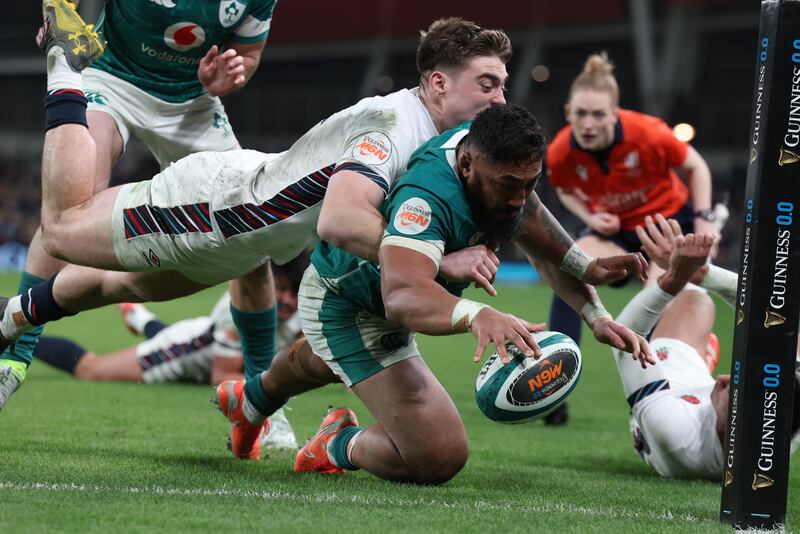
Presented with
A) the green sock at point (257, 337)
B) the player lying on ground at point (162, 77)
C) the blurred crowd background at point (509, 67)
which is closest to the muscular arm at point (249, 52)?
the player lying on ground at point (162, 77)

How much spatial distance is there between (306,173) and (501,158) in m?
0.89

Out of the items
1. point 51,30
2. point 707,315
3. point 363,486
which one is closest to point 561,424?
point 707,315

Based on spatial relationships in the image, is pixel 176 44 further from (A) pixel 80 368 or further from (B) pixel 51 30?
(A) pixel 80 368

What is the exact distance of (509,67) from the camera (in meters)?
29.2

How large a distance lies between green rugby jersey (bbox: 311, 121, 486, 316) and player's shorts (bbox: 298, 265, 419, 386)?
113mm

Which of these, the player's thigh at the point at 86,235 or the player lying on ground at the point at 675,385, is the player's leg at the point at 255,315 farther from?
the player lying on ground at the point at 675,385

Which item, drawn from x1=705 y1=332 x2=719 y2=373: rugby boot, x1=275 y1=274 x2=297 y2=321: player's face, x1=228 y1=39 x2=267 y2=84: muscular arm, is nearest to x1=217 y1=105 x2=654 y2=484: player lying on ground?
x1=228 y1=39 x2=267 y2=84: muscular arm

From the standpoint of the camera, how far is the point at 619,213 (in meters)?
7.38

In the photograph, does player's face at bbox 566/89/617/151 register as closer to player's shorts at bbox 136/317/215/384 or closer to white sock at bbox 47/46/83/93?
player's shorts at bbox 136/317/215/384

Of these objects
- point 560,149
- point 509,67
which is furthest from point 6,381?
point 509,67

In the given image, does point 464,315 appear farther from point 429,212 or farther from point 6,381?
point 6,381

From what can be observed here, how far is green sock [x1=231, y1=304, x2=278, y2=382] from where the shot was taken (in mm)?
5297

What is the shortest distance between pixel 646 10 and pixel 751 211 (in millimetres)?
25137

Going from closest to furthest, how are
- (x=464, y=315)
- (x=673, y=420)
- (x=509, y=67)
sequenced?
1. (x=464, y=315)
2. (x=673, y=420)
3. (x=509, y=67)
